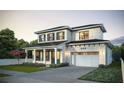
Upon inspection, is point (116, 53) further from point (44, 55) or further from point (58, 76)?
point (44, 55)

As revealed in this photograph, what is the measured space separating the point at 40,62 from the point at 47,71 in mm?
1543

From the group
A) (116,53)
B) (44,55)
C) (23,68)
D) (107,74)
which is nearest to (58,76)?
(107,74)

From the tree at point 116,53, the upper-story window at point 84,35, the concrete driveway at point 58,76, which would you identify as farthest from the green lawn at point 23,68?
the tree at point 116,53

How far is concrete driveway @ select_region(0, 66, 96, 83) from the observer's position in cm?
680

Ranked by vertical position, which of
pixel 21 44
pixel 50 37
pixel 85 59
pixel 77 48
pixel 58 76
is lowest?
pixel 58 76

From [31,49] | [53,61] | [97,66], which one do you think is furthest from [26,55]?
[97,66]

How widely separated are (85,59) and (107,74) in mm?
1968

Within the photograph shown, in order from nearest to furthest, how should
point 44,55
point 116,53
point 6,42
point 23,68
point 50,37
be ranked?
point 116,53
point 23,68
point 6,42
point 44,55
point 50,37

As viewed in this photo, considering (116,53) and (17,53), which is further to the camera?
(17,53)

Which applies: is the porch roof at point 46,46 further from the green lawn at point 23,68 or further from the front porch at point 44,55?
the green lawn at point 23,68

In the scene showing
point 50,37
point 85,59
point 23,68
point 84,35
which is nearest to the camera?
point 85,59

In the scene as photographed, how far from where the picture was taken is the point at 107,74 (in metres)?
7.31

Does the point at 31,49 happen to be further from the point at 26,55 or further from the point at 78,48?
the point at 78,48

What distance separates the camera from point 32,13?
8148 mm
